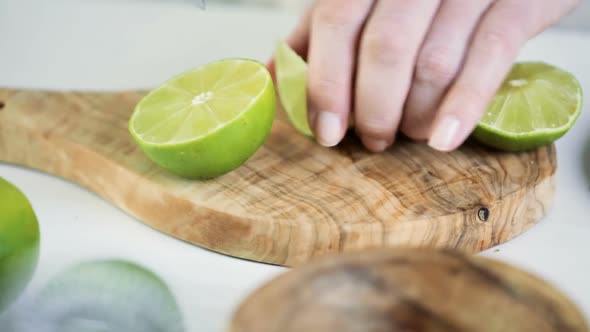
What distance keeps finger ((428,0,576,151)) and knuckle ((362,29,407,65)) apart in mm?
94

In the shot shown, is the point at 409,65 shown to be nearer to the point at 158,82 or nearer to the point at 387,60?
the point at 387,60

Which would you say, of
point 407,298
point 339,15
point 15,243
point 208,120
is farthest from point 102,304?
point 339,15

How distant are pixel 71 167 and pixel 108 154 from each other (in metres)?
0.07

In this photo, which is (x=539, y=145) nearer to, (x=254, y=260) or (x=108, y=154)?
(x=254, y=260)

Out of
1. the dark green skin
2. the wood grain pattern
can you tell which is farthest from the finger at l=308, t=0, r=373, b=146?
the wood grain pattern

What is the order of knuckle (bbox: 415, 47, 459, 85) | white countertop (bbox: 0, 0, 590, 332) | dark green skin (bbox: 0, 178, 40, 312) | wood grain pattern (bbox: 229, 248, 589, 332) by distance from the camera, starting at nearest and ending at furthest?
wood grain pattern (bbox: 229, 248, 589, 332)
dark green skin (bbox: 0, 178, 40, 312)
white countertop (bbox: 0, 0, 590, 332)
knuckle (bbox: 415, 47, 459, 85)

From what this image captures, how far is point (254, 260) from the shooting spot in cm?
97

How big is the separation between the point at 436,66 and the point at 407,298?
0.59 metres

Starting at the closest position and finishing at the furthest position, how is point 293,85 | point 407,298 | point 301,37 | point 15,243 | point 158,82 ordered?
point 407,298 < point 15,243 < point 293,85 < point 301,37 < point 158,82

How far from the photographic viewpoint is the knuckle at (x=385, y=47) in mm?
1024

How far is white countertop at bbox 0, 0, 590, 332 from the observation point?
3.08ft

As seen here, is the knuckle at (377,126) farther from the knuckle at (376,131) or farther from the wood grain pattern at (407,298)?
the wood grain pattern at (407,298)

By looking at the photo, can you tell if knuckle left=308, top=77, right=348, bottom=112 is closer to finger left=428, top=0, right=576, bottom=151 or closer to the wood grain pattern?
finger left=428, top=0, right=576, bottom=151

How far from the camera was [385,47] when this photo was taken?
1025mm
